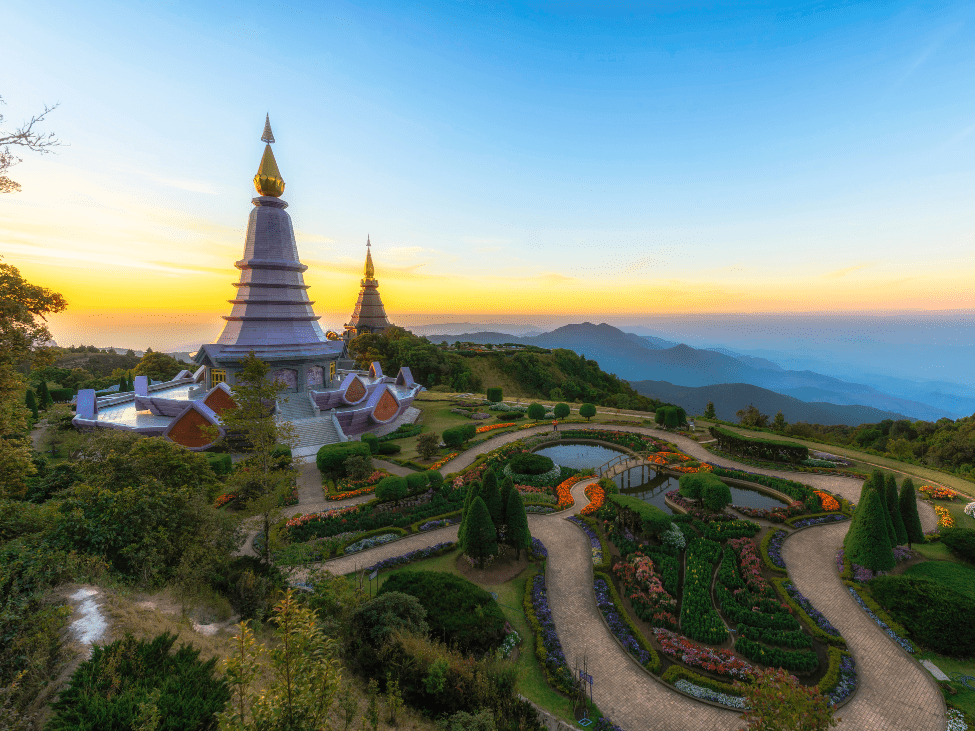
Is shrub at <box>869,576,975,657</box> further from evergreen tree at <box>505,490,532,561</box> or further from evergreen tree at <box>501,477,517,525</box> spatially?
evergreen tree at <box>501,477,517,525</box>

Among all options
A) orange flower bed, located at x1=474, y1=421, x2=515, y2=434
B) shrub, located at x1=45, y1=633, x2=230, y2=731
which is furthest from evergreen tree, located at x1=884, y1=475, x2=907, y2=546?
orange flower bed, located at x1=474, y1=421, x2=515, y2=434

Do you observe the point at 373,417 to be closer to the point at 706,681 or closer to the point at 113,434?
the point at 113,434

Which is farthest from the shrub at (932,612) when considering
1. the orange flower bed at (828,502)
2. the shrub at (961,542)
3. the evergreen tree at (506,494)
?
the evergreen tree at (506,494)

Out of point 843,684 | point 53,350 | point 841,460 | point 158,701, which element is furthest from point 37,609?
point 841,460

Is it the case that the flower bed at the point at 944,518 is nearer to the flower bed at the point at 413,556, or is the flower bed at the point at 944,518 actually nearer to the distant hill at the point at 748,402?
the flower bed at the point at 413,556

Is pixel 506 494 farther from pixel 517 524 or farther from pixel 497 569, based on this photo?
pixel 497 569

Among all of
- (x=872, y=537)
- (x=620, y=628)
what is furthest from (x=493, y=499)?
(x=872, y=537)
